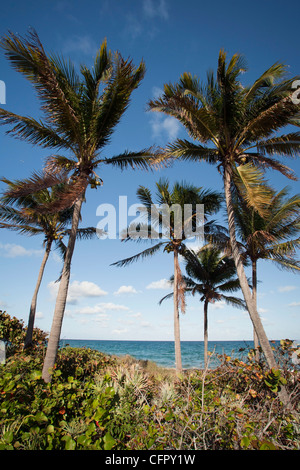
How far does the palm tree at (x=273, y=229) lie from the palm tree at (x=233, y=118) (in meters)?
1.41

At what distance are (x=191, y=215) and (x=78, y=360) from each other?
7.78m

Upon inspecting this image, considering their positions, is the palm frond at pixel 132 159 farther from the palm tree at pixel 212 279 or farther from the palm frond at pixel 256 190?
the palm tree at pixel 212 279

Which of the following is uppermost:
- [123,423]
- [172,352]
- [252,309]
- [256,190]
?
[256,190]

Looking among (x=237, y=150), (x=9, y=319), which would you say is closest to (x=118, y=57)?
(x=237, y=150)

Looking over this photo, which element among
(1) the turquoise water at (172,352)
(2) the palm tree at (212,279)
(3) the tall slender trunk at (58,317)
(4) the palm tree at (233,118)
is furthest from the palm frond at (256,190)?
(2) the palm tree at (212,279)

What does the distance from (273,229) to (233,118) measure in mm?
5148

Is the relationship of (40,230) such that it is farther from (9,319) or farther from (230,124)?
(230,124)

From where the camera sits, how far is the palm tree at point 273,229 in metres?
9.02

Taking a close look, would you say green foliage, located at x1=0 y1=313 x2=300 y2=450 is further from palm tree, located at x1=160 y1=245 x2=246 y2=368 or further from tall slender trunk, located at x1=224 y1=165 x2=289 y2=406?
palm tree, located at x1=160 y1=245 x2=246 y2=368

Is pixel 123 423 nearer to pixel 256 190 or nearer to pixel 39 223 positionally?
pixel 256 190

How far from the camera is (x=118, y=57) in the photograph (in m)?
6.43

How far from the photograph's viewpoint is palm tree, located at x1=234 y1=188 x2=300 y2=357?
902 centimetres

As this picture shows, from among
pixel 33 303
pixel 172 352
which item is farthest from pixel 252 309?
pixel 172 352

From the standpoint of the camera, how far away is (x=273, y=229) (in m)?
10.6
